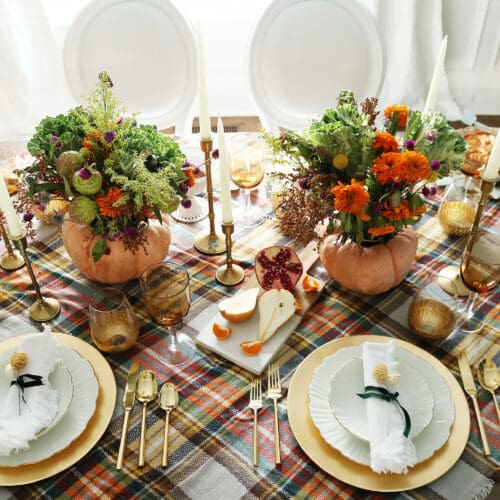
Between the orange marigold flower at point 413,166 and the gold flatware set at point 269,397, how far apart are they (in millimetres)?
453

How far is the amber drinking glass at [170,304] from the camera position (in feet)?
3.40

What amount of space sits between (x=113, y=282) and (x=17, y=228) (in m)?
0.26

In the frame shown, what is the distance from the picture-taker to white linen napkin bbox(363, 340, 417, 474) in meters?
0.82

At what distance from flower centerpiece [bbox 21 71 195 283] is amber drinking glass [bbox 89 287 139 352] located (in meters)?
0.12

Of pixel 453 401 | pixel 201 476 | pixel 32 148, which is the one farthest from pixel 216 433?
pixel 32 148

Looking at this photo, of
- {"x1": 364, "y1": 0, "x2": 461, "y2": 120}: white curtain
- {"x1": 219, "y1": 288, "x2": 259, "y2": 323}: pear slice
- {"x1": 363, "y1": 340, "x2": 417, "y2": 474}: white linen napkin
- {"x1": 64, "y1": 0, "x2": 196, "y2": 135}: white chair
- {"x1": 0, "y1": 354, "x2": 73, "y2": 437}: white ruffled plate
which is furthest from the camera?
{"x1": 364, "y1": 0, "x2": 461, "y2": 120}: white curtain

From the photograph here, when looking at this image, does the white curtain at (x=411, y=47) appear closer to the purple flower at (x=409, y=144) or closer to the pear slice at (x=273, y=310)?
the purple flower at (x=409, y=144)

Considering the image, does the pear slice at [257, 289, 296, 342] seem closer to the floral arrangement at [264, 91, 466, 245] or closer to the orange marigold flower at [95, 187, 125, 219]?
the floral arrangement at [264, 91, 466, 245]

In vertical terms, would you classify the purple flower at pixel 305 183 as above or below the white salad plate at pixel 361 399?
above

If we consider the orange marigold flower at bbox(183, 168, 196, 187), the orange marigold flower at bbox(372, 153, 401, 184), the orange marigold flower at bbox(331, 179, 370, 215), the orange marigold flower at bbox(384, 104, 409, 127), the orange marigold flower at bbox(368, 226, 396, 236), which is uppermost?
the orange marigold flower at bbox(384, 104, 409, 127)

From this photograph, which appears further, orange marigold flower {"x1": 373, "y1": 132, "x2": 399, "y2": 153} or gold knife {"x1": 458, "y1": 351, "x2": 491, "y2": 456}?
orange marigold flower {"x1": 373, "y1": 132, "x2": 399, "y2": 153}

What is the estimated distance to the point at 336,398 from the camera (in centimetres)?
94

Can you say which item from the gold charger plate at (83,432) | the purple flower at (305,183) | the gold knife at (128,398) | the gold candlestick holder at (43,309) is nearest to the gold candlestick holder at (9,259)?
the gold candlestick holder at (43,309)

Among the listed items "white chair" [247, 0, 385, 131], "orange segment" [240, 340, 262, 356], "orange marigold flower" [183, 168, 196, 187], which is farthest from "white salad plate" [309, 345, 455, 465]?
"white chair" [247, 0, 385, 131]
